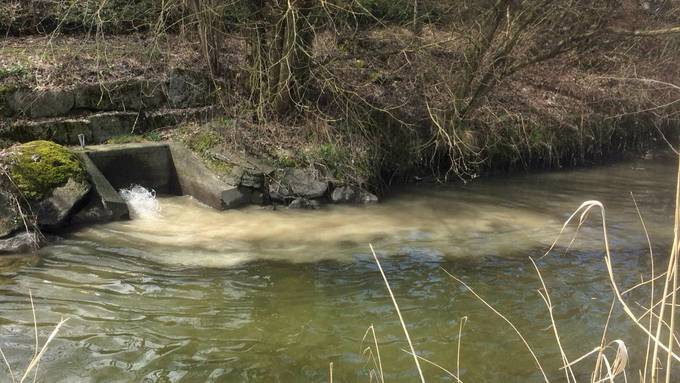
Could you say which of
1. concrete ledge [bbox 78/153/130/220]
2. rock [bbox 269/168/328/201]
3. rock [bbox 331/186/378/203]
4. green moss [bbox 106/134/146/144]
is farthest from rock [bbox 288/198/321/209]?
green moss [bbox 106/134/146/144]

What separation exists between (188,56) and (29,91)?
2668mm

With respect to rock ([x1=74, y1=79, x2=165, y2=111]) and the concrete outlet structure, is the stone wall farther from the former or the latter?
Answer: the concrete outlet structure

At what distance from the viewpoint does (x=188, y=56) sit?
10.2 m

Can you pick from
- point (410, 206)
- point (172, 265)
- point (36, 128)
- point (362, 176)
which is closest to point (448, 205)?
point (410, 206)

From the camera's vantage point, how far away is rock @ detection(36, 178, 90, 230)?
6.70 m

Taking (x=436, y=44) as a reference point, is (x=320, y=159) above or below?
below

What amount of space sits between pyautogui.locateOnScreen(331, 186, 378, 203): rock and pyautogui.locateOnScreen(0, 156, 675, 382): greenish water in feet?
0.97

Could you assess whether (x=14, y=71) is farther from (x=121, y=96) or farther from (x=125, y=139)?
(x=125, y=139)

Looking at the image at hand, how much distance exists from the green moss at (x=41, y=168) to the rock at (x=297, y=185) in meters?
2.61

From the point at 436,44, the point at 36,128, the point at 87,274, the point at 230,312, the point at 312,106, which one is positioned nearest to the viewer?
the point at 230,312

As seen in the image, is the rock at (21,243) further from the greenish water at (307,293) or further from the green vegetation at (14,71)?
the green vegetation at (14,71)

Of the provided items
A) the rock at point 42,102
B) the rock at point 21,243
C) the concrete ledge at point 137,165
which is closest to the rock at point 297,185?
the concrete ledge at point 137,165

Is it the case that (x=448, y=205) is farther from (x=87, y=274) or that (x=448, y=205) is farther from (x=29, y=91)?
(x=29, y=91)

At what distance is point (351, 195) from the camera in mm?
8898
